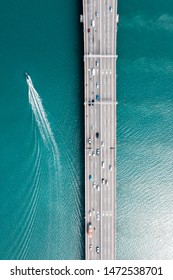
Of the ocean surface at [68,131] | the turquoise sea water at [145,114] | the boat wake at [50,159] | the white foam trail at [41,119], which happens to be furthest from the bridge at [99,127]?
the white foam trail at [41,119]

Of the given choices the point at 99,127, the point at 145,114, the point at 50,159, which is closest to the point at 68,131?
the point at 99,127

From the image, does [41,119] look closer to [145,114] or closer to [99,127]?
[99,127]

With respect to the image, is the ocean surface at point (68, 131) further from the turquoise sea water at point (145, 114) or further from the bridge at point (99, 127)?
the bridge at point (99, 127)

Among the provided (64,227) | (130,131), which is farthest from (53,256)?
(130,131)

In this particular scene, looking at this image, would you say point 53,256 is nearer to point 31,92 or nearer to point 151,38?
point 31,92

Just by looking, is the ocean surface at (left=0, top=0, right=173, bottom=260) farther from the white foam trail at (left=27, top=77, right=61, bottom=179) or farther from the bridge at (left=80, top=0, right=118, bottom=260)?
the bridge at (left=80, top=0, right=118, bottom=260)

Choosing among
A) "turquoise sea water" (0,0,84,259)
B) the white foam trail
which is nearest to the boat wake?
the white foam trail
